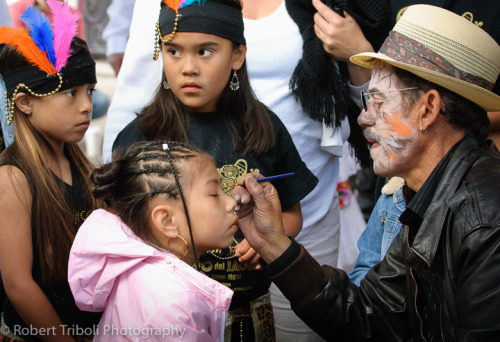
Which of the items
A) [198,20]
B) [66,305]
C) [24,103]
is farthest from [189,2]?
[66,305]

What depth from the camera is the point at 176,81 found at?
2254mm

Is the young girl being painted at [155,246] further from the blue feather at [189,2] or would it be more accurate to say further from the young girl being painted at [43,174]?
the blue feather at [189,2]

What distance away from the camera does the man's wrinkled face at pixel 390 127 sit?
197 cm

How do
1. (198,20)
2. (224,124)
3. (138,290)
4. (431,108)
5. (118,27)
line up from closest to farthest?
(138,290) → (431,108) → (198,20) → (224,124) → (118,27)

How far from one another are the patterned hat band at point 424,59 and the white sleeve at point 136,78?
4.24 feet

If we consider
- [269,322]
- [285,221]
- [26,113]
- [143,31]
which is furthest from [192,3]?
[269,322]

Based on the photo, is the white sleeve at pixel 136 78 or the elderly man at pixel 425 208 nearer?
the elderly man at pixel 425 208

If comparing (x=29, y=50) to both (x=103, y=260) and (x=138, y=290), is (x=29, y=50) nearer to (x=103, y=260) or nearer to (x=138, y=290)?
(x=103, y=260)

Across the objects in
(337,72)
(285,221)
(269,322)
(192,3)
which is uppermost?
(192,3)

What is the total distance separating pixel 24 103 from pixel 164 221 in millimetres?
980

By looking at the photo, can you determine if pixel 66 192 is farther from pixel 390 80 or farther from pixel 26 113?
pixel 390 80

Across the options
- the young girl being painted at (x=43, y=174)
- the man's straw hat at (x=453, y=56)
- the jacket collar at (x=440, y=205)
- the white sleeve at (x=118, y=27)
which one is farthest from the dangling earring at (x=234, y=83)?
the white sleeve at (x=118, y=27)

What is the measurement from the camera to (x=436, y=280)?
1.80 m

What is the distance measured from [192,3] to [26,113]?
0.87 m
